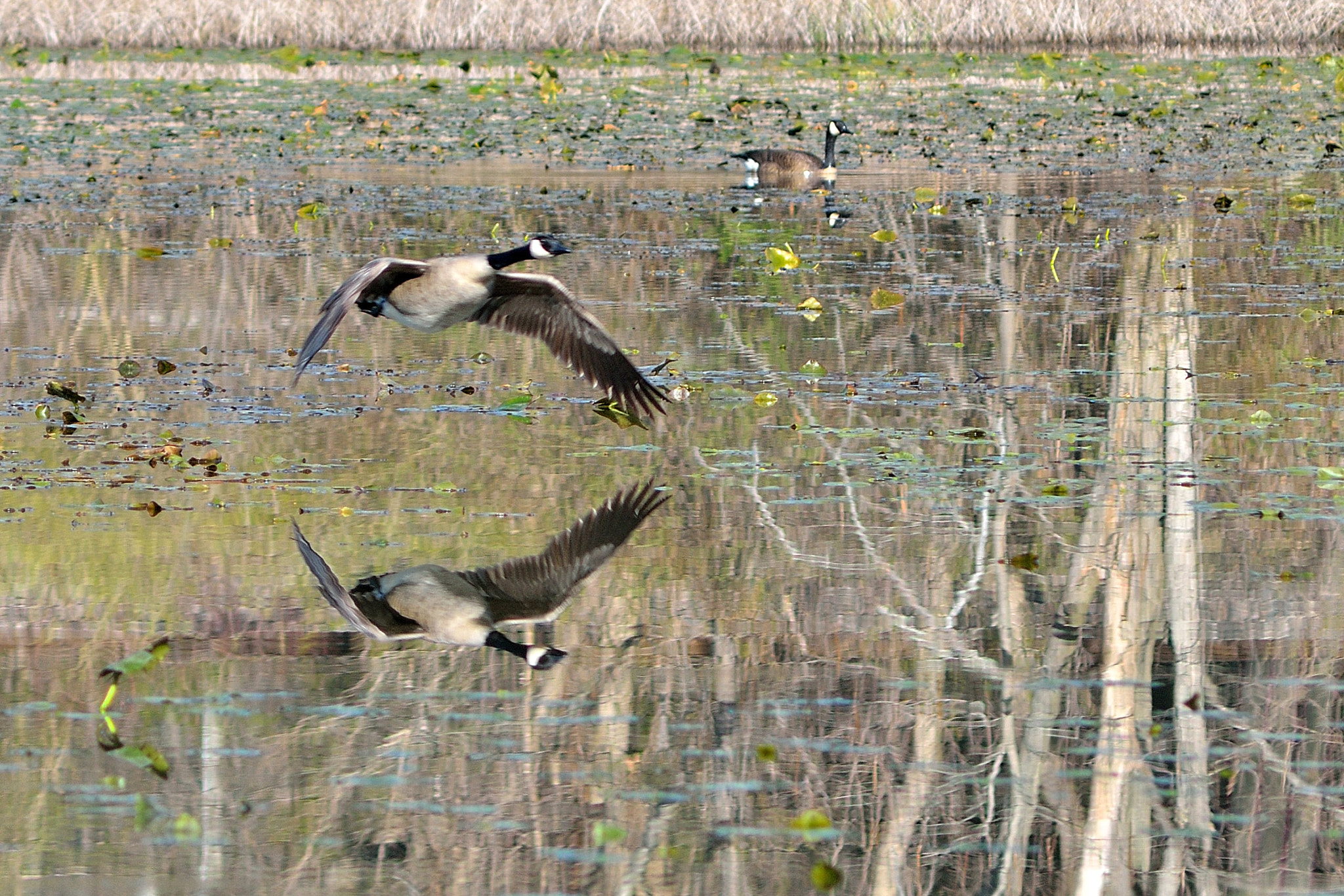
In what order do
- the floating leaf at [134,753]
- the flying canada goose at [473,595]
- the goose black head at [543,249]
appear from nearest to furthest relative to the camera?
the floating leaf at [134,753] < the flying canada goose at [473,595] < the goose black head at [543,249]

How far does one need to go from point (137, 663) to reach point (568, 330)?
3.12 meters

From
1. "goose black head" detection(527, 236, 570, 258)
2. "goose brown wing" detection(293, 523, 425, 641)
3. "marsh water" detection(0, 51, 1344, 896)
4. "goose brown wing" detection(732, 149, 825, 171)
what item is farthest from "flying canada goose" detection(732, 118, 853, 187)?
"goose brown wing" detection(293, 523, 425, 641)

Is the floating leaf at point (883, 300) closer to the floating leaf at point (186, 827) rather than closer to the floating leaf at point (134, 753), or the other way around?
the floating leaf at point (134, 753)

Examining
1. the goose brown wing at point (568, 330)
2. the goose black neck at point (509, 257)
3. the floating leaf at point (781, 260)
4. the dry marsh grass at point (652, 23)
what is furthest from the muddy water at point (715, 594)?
the dry marsh grass at point (652, 23)

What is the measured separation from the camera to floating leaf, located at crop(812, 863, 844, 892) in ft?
10.3

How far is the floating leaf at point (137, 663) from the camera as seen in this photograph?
4035 millimetres

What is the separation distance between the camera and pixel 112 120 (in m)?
21.0

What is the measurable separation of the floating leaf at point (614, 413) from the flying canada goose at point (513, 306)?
0.14 ft

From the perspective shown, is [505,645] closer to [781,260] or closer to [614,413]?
[614,413]

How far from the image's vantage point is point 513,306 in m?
7.06

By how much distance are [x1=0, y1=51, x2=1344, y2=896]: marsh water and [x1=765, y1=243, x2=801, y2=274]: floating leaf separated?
158 millimetres

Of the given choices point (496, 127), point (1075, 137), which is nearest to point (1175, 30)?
point (1075, 137)

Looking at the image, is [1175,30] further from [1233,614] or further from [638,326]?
[1233,614]

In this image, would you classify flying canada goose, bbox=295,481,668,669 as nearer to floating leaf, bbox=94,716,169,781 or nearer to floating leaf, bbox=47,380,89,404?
floating leaf, bbox=94,716,169,781
